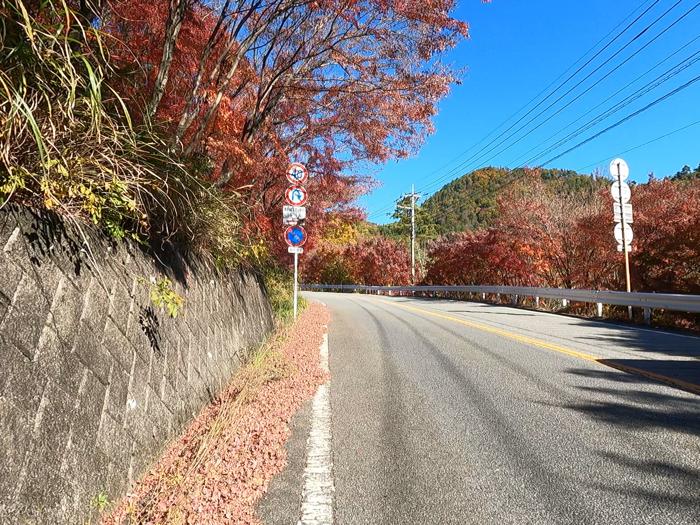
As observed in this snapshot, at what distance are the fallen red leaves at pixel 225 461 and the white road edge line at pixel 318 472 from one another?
20 cm

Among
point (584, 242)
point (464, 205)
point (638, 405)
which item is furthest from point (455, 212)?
point (638, 405)

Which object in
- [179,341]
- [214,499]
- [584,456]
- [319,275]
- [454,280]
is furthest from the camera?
[319,275]

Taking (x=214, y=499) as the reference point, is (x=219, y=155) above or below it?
above

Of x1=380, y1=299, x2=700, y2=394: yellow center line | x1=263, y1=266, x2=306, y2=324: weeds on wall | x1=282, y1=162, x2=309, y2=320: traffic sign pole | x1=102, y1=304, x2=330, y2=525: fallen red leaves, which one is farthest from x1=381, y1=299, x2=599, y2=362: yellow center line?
x1=282, y1=162, x2=309, y2=320: traffic sign pole

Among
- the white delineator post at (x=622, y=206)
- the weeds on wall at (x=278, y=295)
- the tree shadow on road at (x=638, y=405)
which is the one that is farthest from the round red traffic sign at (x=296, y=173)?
the white delineator post at (x=622, y=206)

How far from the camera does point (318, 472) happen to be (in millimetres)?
2822

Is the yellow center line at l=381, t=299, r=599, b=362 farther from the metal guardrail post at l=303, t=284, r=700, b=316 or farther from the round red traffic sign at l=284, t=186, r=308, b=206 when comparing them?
the round red traffic sign at l=284, t=186, r=308, b=206

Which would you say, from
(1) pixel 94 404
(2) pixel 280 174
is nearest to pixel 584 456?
A: (1) pixel 94 404

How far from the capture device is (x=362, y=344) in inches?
304

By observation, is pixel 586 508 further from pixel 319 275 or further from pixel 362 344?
pixel 319 275

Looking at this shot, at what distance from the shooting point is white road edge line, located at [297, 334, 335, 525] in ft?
7.72

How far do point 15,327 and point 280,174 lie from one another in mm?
7457

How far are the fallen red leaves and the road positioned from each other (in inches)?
8.2

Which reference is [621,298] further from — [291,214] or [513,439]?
[513,439]
